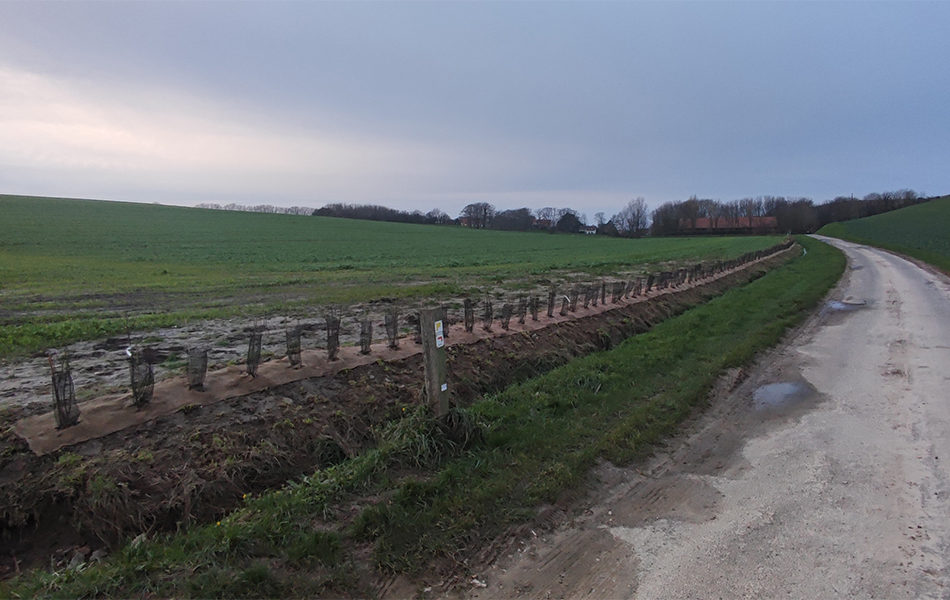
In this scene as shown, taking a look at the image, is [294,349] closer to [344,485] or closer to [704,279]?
[344,485]

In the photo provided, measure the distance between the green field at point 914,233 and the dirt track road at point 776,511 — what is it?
2533 centimetres

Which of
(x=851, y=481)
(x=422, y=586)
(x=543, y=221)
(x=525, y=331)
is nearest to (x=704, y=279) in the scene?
(x=525, y=331)

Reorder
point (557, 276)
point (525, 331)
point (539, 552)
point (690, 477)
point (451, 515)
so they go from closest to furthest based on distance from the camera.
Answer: point (539, 552) < point (451, 515) < point (690, 477) < point (525, 331) < point (557, 276)

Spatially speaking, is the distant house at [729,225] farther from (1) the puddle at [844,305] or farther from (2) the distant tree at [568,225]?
(1) the puddle at [844,305]

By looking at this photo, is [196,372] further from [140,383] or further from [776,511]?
[776,511]

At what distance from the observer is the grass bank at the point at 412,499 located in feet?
10.2

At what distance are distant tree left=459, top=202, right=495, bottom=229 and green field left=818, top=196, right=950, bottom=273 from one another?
217ft

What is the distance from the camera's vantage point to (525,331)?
28.5ft

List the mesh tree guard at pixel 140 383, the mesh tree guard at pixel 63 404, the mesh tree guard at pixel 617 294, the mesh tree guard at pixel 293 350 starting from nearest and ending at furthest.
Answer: the mesh tree guard at pixel 63 404 → the mesh tree guard at pixel 140 383 → the mesh tree guard at pixel 293 350 → the mesh tree guard at pixel 617 294

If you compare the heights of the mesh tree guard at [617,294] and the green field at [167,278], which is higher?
the mesh tree guard at [617,294]

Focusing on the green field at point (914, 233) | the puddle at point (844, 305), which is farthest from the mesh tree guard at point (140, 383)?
the green field at point (914, 233)

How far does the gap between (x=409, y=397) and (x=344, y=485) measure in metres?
1.94

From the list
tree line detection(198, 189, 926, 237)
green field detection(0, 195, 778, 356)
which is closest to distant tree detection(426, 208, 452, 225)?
tree line detection(198, 189, 926, 237)

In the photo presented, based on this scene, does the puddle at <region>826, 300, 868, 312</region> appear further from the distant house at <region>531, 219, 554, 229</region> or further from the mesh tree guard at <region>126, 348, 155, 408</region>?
the distant house at <region>531, 219, 554, 229</region>
